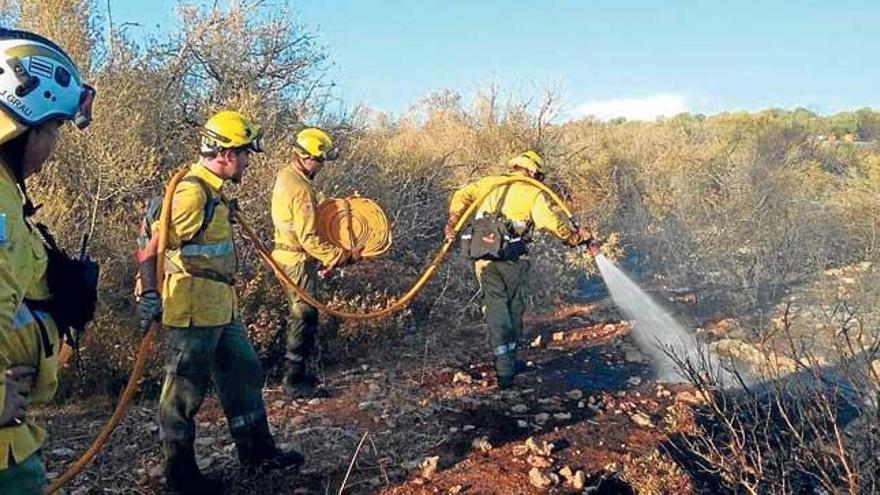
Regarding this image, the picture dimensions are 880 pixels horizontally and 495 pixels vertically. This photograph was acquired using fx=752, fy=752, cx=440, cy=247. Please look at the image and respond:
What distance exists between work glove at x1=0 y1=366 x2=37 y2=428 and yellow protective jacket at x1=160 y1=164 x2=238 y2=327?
5.78ft

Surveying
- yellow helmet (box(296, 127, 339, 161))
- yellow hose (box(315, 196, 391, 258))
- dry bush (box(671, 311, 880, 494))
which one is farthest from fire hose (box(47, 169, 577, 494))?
dry bush (box(671, 311, 880, 494))

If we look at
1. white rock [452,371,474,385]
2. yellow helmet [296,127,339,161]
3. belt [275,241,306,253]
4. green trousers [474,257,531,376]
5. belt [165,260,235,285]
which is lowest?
white rock [452,371,474,385]

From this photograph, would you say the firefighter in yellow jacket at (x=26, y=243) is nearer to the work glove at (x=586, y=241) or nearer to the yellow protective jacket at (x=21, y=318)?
the yellow protective jacket at (x=21, y=318)

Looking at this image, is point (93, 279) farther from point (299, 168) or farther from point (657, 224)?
point (657, 224)

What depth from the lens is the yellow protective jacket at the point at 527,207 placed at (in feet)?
20.5

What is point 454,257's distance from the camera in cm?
991

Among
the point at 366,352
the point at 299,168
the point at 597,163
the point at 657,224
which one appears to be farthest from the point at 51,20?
the point at 597,163

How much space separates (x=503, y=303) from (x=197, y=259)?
119 inches

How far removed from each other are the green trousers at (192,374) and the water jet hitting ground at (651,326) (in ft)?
13.1

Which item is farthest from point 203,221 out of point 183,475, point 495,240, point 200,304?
point 495,240

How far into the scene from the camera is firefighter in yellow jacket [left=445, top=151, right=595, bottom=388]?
6297 millimetres

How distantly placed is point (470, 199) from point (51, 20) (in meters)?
5.02

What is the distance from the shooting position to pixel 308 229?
5.51 meters

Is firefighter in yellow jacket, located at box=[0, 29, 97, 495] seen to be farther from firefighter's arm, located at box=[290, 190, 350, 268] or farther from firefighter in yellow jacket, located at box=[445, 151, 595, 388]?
firefighter in yellow jacket, located at box=[445, 151, 595, 388]
